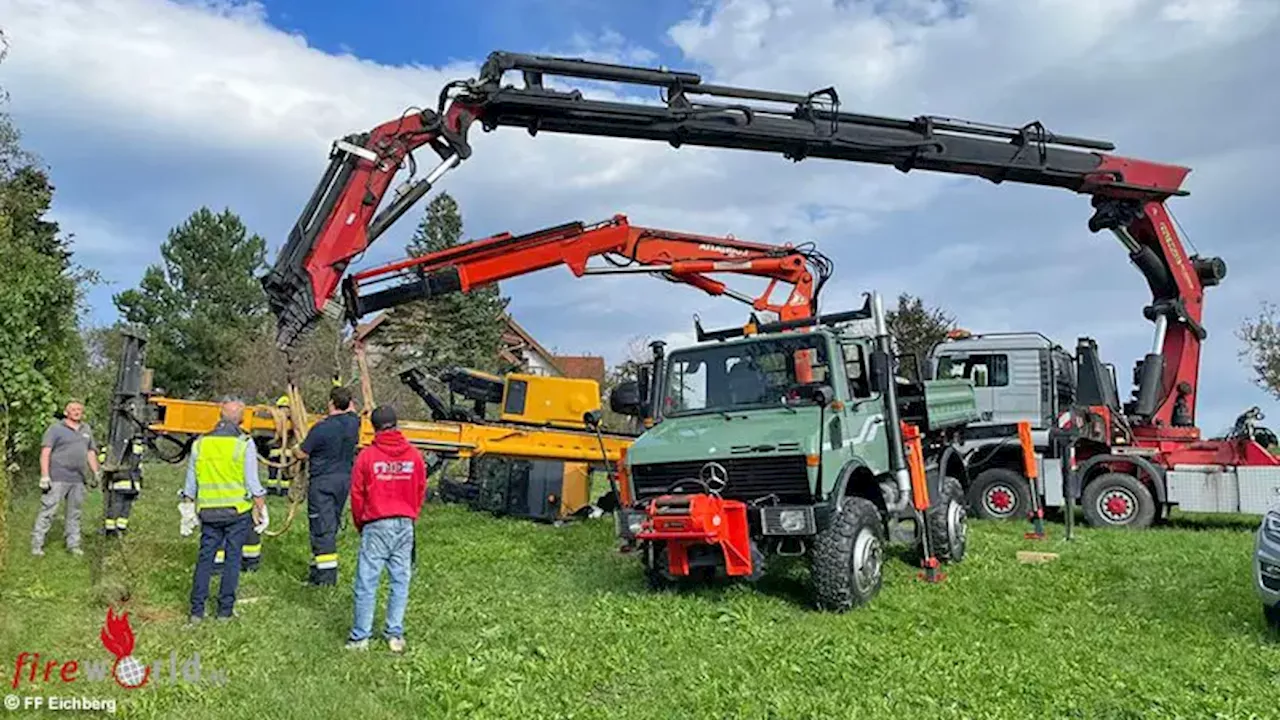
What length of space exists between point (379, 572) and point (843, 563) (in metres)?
3.45

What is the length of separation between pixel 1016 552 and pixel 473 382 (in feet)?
25.8

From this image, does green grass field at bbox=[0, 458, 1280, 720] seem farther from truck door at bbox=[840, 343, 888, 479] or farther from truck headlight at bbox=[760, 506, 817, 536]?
truck door at bbox=[840, 343, 888, 479]

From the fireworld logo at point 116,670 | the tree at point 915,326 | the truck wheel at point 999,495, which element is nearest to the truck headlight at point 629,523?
the fireworld logo at point 116,670

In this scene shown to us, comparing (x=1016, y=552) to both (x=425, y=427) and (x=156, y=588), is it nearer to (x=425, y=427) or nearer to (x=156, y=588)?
(x=425, y=427)

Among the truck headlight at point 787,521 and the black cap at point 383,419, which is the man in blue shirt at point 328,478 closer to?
the black cap at point 383,419

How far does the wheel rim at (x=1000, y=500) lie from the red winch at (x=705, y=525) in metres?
8.52

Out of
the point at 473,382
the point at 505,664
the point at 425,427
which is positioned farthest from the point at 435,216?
the point at 505,664

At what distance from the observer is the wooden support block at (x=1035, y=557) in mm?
10406

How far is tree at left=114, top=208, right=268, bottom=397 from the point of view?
36.7 metres

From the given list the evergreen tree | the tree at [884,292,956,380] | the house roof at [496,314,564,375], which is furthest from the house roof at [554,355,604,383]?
the evergreen tree

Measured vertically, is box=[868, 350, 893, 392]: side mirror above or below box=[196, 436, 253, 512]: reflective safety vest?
above

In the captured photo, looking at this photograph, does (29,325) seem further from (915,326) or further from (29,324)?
(915,326)

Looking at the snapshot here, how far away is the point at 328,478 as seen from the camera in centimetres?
861

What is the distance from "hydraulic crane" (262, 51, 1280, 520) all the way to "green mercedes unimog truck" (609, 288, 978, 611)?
136 inches
